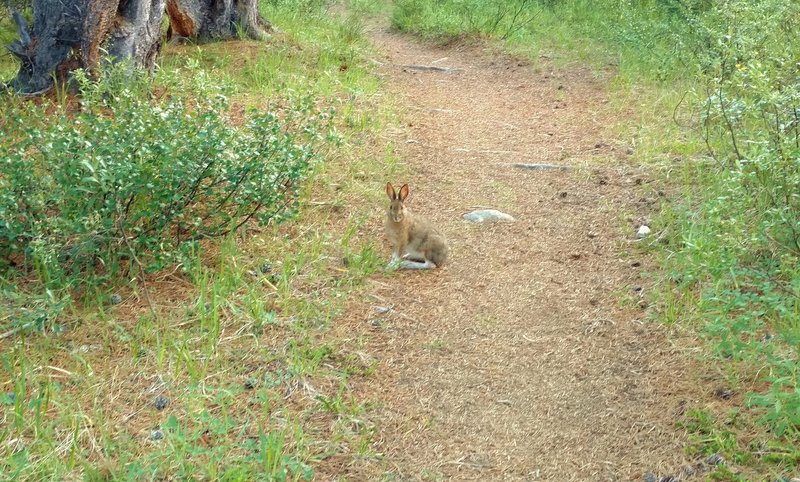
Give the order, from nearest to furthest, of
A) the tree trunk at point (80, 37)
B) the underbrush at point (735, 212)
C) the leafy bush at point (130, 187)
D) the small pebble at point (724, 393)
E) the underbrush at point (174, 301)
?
the underbrush at point (174, 301)
the underbrush at point (735, 212)
the small pebble at point (724, 393)
the leafy bush at point (130, 187)
the tree trunk at point (80, 37)

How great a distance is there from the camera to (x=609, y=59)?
36.8ft

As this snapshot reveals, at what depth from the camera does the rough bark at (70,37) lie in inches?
270

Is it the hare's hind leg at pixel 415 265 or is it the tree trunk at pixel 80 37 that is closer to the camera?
the hare's hind leg at pixel 415 265

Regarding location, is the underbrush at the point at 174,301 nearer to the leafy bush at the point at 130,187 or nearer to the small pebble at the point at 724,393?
the leafy bush at the point at 130,187

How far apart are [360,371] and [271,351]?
0.49 metres

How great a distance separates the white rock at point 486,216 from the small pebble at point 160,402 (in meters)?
3.21

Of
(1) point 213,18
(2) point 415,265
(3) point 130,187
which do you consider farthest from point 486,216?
(1) point 213,18

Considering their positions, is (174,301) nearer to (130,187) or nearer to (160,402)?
(130,187)

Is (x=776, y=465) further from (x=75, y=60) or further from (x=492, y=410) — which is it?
(x=75, y=60)

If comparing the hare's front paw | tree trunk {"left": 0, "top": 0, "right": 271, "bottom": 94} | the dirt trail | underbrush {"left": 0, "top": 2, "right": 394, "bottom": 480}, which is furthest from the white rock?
tree trunk {"left": 0, "top": 0, "right": 271, "bottom": 94}

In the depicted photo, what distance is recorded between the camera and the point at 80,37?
6859 mm

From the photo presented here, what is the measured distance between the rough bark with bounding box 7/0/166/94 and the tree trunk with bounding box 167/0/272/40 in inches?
92.0

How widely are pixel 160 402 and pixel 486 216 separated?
11.0 ft

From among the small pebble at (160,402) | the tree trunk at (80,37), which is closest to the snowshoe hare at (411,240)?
the small pebble at (160,402)
